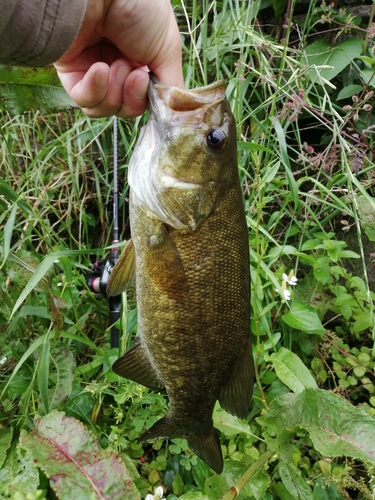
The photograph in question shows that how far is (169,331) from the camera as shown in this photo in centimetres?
147

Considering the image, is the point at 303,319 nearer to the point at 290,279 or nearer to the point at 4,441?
the point at 290,279

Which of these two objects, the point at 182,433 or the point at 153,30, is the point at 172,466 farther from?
the point at 153,30

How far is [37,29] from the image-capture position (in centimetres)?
120

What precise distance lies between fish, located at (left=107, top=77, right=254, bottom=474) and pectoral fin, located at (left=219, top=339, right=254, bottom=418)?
3 centimetres

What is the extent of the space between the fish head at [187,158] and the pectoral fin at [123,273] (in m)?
0.21

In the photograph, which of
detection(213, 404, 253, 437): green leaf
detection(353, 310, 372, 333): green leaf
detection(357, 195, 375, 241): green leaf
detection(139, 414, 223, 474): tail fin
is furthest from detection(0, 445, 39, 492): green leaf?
detection(357, 195, 375, 241): green leaf

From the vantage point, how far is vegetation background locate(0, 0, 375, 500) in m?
1.61

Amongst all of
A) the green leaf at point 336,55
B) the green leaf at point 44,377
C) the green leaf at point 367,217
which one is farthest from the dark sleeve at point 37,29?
the green leaf at point 336,55

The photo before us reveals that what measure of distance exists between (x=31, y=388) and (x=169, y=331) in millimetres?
825

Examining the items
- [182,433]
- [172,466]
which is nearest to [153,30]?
[182,433]

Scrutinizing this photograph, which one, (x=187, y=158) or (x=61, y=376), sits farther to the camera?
(x=61, y=376)

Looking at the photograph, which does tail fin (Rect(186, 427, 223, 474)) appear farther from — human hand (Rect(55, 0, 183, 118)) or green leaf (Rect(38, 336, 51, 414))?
human hand (Rect(55, 0, 183, 118))

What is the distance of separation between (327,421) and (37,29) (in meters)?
1.50

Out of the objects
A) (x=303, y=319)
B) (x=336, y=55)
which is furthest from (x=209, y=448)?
(x=336, y=55)
